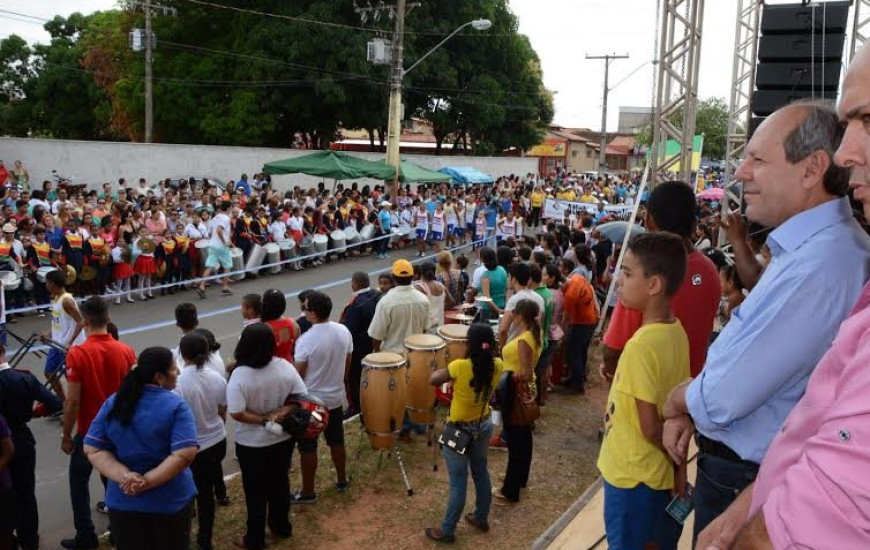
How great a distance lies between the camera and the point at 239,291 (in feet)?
48.7

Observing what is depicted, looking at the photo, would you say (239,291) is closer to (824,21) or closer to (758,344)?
(824,21)

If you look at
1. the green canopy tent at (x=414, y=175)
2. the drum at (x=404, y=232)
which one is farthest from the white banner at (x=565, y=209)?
the green canopy tent at (x=414, y=175)

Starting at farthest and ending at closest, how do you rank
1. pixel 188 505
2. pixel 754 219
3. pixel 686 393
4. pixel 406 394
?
pixel 406 394, pixel 188 505, pixel 754 219, pixel 686 393

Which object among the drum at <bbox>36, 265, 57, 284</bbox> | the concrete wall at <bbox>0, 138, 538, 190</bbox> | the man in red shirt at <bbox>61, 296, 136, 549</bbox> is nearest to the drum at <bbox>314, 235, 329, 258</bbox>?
the drum at <bbox>36, 265, 57, 284</bbox>

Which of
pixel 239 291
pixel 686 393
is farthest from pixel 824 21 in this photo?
pixel 239 291

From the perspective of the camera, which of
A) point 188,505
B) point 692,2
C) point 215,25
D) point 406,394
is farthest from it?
point 215,25

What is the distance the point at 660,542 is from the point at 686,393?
54.9 inches

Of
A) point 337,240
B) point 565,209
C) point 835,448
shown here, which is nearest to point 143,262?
point 337,240

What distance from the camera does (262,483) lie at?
5273 mm

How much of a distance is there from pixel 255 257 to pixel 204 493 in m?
11.1

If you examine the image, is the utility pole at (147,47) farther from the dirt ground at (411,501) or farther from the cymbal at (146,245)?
the dirt ground at (411,501)

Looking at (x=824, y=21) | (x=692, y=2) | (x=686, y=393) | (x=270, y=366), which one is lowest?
(x=270, y=366)

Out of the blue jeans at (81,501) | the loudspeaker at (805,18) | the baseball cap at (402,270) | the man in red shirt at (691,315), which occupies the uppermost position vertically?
the loudspeaker at (805,18)

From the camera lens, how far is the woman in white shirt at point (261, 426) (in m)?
5.07
